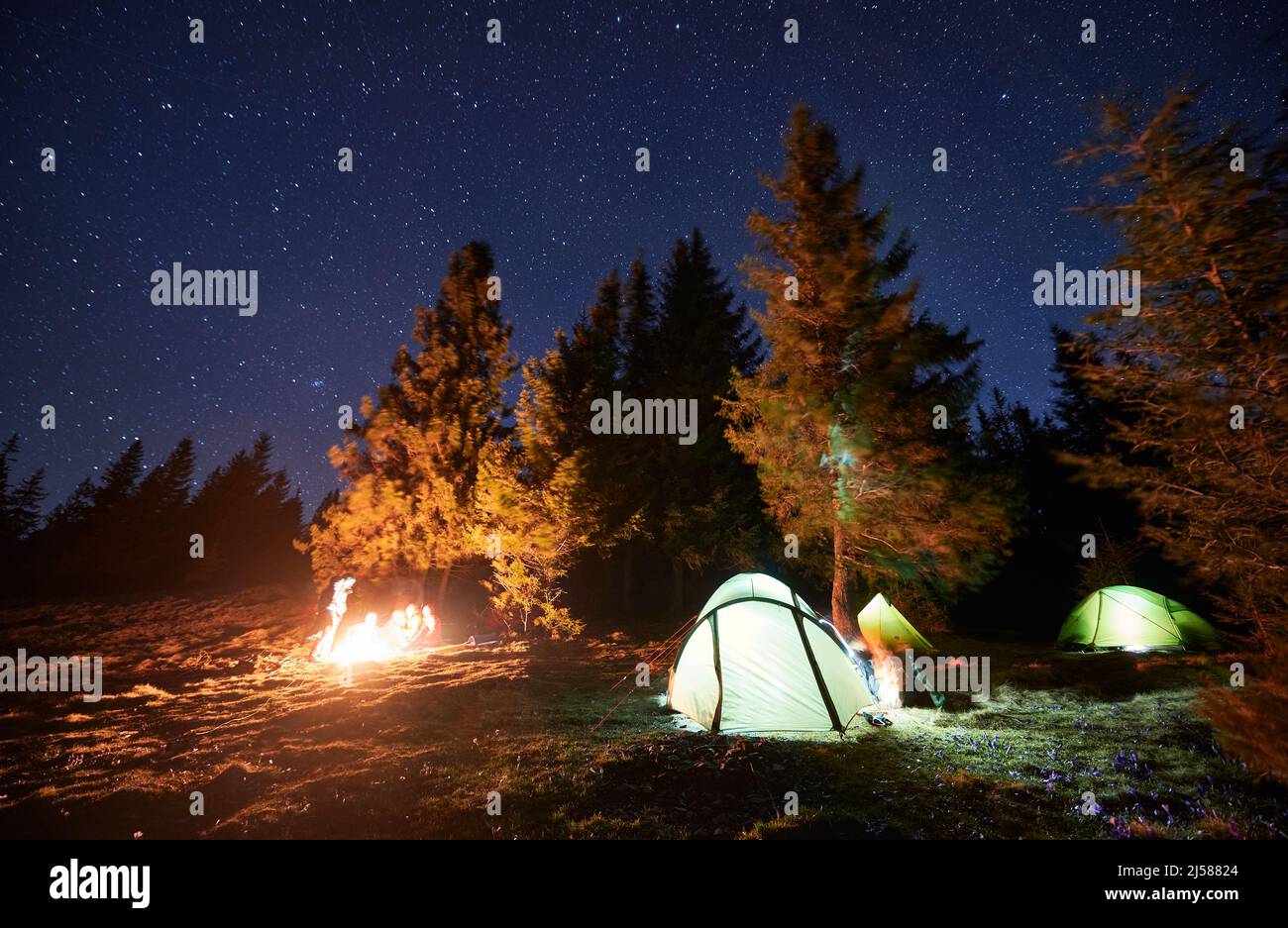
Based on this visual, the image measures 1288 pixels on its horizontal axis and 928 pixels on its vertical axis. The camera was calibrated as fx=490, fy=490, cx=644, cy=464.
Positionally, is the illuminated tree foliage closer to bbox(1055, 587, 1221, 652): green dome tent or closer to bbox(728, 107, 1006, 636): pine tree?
bbox(728, 107, 1006, 636): pine tree

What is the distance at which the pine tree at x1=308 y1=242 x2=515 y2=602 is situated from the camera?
16266 mm

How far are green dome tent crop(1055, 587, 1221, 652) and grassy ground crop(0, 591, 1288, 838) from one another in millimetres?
3928

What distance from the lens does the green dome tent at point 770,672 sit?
738 cm

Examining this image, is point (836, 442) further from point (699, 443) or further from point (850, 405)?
point (699, 443)

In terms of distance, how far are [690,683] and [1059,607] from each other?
32.5m

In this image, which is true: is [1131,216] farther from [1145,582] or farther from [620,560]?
[1145,582]

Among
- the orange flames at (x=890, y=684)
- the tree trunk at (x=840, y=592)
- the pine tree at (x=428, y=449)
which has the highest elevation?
the pine tree at (x=428, y=449)

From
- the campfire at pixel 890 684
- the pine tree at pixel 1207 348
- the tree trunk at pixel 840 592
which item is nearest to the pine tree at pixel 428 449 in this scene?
the tree trunk at pixel 840 592

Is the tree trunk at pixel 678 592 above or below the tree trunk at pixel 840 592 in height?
below

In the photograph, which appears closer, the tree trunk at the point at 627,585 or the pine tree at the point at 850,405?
the pine tree at the point at 850,405

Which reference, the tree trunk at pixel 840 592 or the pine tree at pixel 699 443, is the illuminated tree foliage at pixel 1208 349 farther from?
the pine tree at pixel 699 443

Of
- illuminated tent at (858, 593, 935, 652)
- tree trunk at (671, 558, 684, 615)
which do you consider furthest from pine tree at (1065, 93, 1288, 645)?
tree trunk at (671, 558, 684, 615)

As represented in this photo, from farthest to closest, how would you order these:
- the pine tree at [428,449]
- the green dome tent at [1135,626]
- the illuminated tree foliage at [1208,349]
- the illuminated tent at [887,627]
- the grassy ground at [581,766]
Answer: the pine tree at [428,449] < the illuminated tent at [887,627] < the green dome tent at [1135,626] < the illuminated tree foliage at [1208,349] < the grassy ground at [581,766]

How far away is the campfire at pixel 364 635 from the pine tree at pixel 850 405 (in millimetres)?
12025
